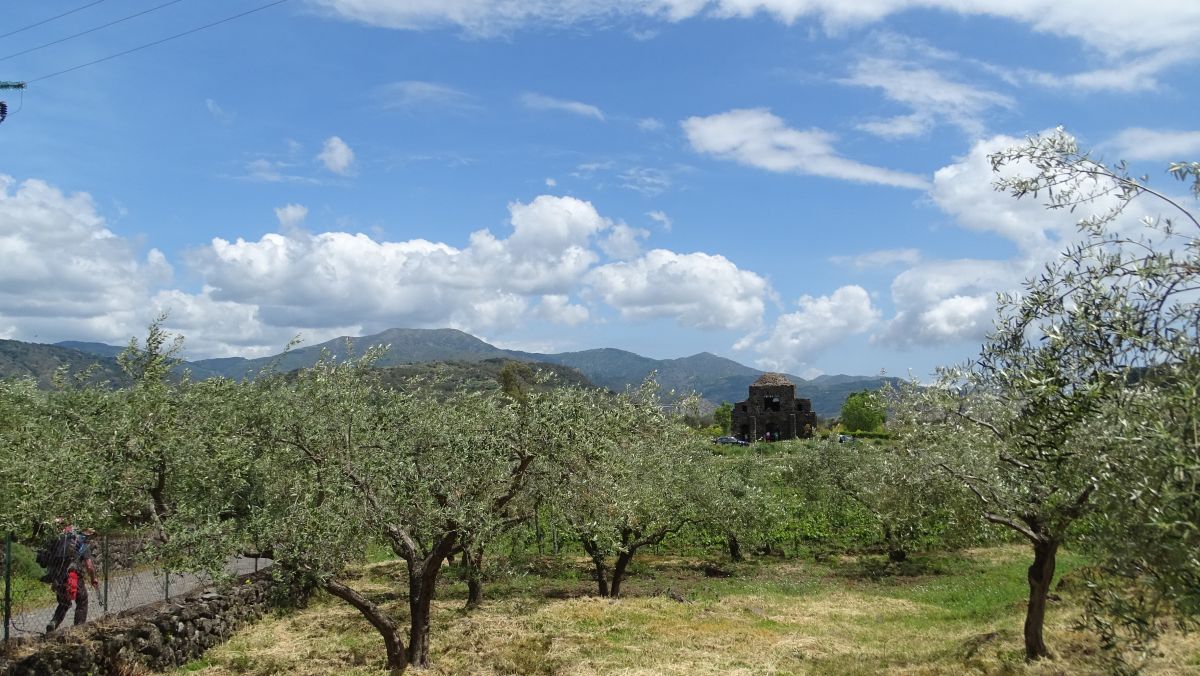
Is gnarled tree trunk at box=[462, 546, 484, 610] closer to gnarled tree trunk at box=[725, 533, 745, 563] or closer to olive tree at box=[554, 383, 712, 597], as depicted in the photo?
olive tree at box=[554, 383, 712, 597]

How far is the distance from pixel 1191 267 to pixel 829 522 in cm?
3519

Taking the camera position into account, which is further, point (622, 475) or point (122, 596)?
point (122, 596)

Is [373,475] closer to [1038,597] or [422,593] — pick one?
[422,593]

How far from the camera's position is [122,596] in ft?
62.2

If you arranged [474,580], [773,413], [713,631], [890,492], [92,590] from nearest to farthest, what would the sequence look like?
[713,631], [92,590], [890,492], [474,580], [773,413]

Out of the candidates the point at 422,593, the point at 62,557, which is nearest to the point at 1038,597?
the point at 422,593

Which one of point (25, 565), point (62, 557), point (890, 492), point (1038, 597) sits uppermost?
point (890, 492)

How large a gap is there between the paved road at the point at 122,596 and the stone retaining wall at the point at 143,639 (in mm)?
632

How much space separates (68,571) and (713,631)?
14383 millimetres

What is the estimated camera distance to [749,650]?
1692cm

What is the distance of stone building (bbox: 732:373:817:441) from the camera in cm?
11650

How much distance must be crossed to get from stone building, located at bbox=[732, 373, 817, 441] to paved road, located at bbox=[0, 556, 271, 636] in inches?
4009

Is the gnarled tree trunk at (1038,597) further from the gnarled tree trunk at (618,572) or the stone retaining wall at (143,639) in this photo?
the stone retaining wall at (143,639)

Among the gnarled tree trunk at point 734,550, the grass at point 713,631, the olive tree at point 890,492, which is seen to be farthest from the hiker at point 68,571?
the gnarled tree trunk at point 734,550
